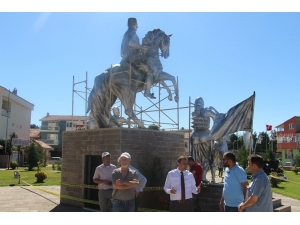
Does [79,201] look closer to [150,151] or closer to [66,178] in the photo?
[66,178]

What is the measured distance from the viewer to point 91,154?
9.07m

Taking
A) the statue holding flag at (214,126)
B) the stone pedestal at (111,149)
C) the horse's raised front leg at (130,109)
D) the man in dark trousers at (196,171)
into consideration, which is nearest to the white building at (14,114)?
the stone pedestal at (111,149)

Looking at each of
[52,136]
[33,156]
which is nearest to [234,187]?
[33,156]

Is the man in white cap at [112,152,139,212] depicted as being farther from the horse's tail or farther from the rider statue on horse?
the horse's tail

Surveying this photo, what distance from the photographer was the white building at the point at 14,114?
36.6 meters

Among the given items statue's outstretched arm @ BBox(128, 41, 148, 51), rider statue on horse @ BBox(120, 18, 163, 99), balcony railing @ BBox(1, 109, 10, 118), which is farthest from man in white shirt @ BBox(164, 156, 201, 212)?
balcony railing @ BBox(1, 109, 10, 118)

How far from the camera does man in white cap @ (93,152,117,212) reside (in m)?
6.24

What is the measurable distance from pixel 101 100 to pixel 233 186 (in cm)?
622

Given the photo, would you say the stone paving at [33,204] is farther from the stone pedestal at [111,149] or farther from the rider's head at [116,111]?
the rider's head at [116,111]

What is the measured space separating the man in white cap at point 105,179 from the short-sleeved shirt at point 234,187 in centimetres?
246

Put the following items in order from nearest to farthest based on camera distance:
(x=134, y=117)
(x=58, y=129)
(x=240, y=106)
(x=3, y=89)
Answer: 1. (x=240, y=106)
2. (x=134, y=117)
3. (x=3, y=89)
4. (x=58, y=129)

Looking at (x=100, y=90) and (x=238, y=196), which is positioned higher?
(x=100, y=90)

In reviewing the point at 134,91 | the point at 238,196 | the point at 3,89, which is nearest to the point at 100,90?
the point at 134,91

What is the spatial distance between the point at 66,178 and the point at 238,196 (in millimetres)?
6595
